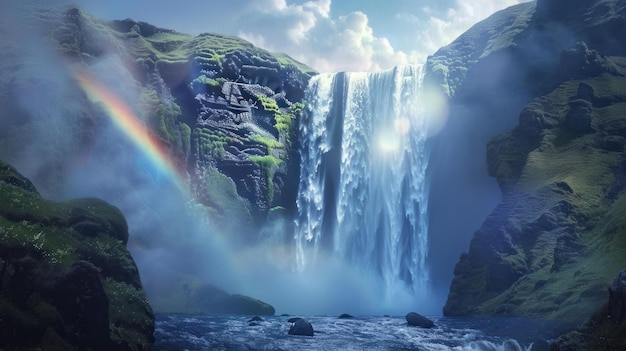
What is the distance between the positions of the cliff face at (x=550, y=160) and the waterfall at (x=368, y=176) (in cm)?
1092

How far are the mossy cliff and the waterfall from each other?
6111cm

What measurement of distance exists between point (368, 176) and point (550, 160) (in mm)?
31441

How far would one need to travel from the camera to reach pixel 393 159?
278ft

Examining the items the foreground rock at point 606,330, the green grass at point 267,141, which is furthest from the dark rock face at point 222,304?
the foreground rock at point 606,330

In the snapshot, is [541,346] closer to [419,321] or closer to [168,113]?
[419,321]

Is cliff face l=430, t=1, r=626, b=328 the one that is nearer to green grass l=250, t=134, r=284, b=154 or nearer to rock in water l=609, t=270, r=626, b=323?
rock in water l=609, t=270, r=626, b=323

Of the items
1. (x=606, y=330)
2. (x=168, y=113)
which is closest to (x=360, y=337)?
(x=606, y=330)

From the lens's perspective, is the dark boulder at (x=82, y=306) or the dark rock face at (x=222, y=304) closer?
the dark boulder at (x=82, y=306)

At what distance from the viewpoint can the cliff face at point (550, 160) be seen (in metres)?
44.7

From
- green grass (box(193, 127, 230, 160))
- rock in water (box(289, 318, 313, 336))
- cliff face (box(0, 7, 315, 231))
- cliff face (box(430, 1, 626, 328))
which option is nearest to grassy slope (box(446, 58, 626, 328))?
cliff face (box(430, 1, 626, 328))

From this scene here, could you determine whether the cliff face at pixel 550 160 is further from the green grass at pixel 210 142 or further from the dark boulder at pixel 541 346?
the green grass at pixel 210 142

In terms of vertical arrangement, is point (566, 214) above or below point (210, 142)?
below

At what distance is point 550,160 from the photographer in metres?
63.8

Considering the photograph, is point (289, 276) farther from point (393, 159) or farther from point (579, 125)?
point (579, 125)
